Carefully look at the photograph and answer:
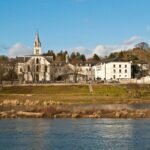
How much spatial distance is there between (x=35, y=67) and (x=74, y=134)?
424 ft

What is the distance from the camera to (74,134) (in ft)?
161

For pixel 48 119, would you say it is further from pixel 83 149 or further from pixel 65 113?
pixel 83 149

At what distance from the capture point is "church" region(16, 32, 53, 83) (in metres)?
177

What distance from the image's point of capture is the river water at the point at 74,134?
1647 inches

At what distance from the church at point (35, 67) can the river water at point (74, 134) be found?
113729 millimetres

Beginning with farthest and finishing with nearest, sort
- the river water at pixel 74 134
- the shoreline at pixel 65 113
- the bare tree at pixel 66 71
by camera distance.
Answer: the bare tree at pixel 66 71 → the shoreline at pixel 65 113 → the river water at pixel 74 134

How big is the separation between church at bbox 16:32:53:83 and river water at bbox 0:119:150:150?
11373cm

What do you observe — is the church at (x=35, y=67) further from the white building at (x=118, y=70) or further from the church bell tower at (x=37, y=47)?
the white building at (x=118, y=70)

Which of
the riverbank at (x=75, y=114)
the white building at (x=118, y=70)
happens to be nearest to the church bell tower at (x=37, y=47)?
the white building at (x=118, y=70)

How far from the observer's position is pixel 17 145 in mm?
42312

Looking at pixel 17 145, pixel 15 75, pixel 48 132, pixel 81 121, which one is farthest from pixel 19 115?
pixel 15 75

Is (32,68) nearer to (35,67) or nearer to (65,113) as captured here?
(35,67)

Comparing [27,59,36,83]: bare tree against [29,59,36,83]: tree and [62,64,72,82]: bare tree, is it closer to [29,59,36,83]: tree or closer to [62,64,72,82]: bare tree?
[29,59,36,83]: tree

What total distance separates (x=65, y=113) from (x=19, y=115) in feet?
21.0
